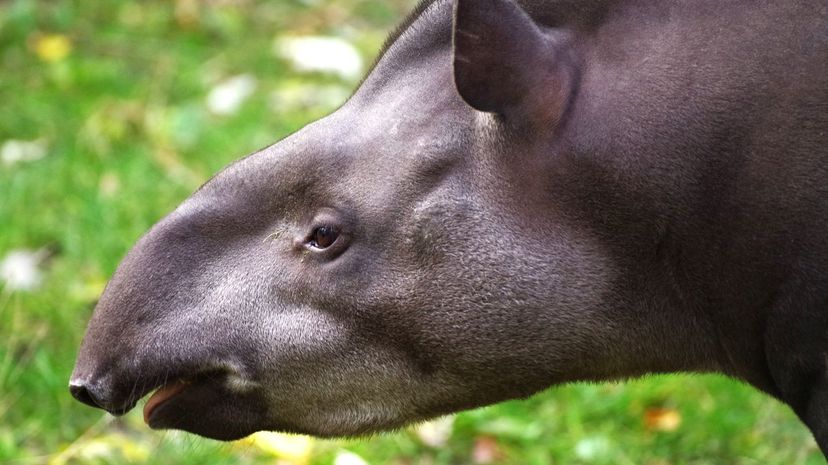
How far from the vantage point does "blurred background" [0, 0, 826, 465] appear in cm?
479

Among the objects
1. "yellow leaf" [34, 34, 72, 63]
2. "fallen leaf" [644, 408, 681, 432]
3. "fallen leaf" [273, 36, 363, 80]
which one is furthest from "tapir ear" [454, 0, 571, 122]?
"yellow leaf" [34, 34, 72, 63]

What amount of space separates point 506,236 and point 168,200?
3.31 metres

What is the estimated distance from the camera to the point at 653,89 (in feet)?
10.5

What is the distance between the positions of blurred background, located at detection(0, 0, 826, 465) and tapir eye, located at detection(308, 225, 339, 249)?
629 millimetres

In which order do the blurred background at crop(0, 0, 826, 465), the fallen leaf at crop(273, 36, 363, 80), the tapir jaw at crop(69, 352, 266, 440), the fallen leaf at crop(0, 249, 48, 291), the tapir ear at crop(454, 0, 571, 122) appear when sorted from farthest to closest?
the fallen leaf at crop(273, 36, 363, 80), the fallen leaf at crop(0, 249, 48, 291), the blurred background at crop(0, 0, 826, 465), the tapir jaw at crop(69, 352, 266, 440), the tapir ear at crop(454, 0, 571, 122)

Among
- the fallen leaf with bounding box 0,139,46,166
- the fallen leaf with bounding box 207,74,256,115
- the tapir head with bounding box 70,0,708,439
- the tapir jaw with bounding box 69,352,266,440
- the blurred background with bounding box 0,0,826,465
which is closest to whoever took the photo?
the tapir head with bounding box 70,0,708,439

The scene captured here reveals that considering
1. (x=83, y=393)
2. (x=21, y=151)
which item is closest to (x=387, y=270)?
(x=83, y=393)

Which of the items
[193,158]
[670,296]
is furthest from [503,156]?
[193,158]

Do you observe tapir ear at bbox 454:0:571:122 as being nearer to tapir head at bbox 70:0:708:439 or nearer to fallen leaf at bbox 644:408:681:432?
tapir head at bbox 70:0:708:439

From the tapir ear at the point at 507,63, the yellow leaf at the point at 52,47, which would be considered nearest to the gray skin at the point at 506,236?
the tapir ear at the point at 507,63

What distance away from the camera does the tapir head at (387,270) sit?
3.28 metres

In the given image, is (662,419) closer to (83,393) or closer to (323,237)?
(323,237)

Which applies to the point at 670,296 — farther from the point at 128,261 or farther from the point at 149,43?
the point at 149,43

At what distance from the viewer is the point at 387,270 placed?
3.34m
